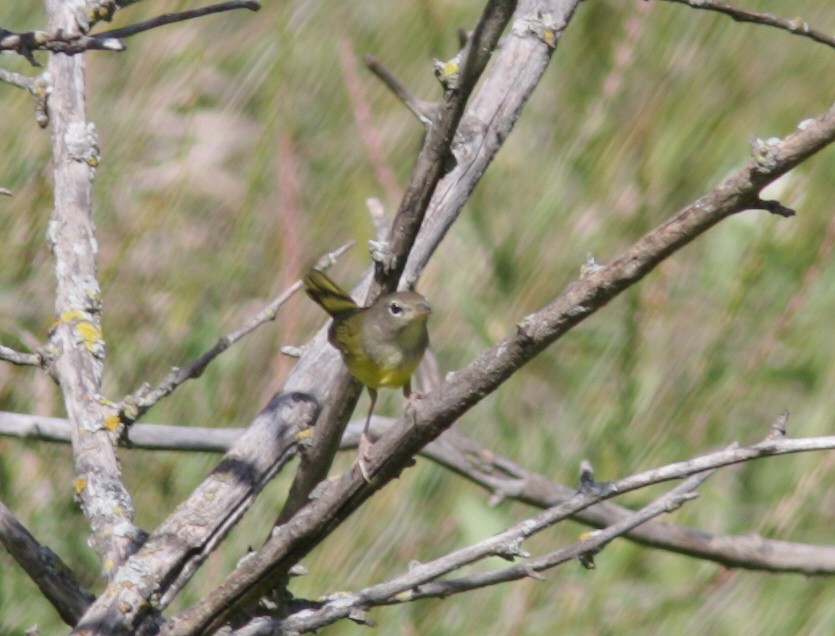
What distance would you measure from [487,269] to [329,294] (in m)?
1.40

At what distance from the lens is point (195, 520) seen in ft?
6.16

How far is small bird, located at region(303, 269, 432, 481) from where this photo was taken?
208 centimetres

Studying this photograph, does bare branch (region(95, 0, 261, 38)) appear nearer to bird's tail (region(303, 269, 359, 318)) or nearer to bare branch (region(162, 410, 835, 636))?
bare branch (region(162, 410, 835, 636))

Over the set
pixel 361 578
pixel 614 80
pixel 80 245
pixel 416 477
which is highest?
pixel 614 80

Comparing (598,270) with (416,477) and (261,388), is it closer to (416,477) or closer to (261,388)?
(416,477)

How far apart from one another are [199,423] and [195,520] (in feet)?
5.47

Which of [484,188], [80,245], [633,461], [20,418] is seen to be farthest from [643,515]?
[484,188]

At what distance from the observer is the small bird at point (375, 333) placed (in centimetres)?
208

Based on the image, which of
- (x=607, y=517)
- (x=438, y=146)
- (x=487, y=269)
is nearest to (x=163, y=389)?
(x=438, y=146)

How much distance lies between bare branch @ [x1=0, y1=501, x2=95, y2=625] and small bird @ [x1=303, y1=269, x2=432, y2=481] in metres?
0.46

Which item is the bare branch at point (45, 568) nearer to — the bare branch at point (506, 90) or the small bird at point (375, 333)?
the small bird at point (375, 333)

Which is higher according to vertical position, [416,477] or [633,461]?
[633,461]

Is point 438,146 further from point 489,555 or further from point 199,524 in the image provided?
point 199,524

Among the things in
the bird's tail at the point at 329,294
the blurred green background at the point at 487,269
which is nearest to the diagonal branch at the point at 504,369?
the bird's tail at the point at 329,294
